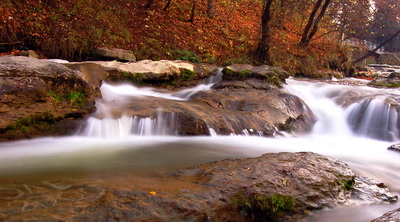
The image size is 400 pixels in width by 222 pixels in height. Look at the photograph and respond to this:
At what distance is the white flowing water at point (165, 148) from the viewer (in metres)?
4.20

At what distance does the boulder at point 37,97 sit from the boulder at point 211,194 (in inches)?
105

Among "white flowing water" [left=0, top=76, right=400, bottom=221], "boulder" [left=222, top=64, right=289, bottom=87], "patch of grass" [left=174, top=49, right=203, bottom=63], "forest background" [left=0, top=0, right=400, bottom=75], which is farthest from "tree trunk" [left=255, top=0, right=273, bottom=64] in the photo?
"white flowing water" [left=0, top=76, right=400, bottom=221]

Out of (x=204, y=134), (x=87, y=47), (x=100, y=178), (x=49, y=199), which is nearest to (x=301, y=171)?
(x=100, y=178)

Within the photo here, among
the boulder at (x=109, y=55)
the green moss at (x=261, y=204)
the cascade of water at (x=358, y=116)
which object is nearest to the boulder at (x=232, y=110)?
the cascade of water at (x=358, y=116)

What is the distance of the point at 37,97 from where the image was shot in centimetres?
567

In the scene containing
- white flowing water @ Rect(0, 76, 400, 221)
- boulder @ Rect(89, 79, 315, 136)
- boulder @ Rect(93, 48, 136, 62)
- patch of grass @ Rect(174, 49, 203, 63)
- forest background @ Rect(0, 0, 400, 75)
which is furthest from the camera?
patch of grass @ Rect(174, 49, 203, 63)

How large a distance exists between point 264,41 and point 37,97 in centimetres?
1140

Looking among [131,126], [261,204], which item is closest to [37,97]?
[131,126]

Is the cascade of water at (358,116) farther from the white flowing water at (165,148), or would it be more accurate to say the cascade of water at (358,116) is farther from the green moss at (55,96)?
the green moss at (55,96)

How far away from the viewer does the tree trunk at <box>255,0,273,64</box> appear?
14.2 metres

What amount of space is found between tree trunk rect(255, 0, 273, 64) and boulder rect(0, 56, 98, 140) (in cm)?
1022

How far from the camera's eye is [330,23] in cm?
2330

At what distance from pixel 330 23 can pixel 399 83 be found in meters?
11.7

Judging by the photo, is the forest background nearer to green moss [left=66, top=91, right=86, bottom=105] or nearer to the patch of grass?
the patch of grass
